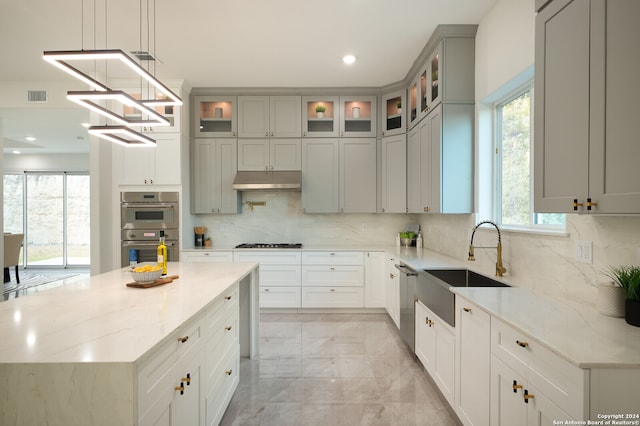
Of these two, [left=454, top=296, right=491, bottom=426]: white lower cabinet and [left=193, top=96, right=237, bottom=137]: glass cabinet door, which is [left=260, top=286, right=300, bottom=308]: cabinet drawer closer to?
[left=193, top=96, right=237, bottom=137]: glass cabinet door

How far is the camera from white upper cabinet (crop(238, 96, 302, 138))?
4.59 m

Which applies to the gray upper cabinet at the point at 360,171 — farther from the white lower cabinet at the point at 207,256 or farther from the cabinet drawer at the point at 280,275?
the white lower cabinet at the point at 207,256

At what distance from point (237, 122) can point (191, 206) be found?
1340mm

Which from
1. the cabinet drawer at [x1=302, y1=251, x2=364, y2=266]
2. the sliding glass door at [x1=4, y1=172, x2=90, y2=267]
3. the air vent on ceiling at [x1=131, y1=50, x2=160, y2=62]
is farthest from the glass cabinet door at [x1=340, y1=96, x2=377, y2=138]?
the sliding glass door at [x1=4, y1=172, x2=90, y2=267]

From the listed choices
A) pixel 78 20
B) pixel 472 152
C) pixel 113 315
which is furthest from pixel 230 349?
pixel 78 20

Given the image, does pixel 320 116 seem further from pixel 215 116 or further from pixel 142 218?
pixel 142 218

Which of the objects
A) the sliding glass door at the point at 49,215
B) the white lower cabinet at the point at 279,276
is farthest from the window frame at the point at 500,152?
the sliding glass door at the point at 49,215

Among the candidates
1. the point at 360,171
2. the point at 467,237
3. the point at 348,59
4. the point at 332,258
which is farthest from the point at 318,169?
the point at 467,237

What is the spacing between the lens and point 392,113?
14.9 ft

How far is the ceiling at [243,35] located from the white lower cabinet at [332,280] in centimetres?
236

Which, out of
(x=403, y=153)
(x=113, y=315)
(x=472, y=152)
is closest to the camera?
(x=113, y=315)

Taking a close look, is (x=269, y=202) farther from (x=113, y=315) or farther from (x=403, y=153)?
(x=113, y=315)

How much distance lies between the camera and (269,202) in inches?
196

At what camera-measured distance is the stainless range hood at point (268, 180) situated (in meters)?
4.41
